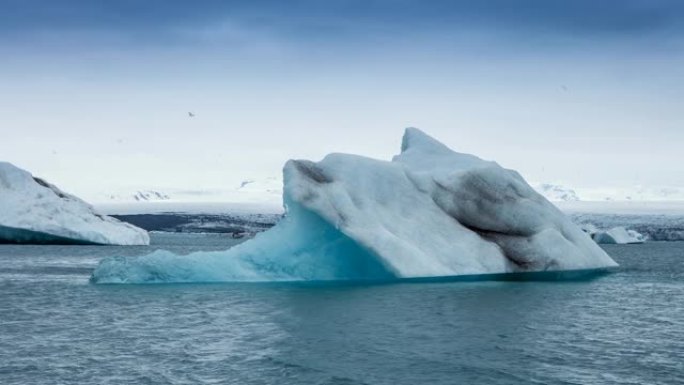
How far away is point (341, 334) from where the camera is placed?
1656cm

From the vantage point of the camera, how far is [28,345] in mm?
15117

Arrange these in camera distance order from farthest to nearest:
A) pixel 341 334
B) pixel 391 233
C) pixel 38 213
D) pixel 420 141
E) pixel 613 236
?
pixel 613 236 → pixel 38 213 → pixel 420 141 → pixel 391 233 → pixel 341 334

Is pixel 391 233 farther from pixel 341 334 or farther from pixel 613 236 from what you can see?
pixel 613 236

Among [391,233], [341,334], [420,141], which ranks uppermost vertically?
[420,141]

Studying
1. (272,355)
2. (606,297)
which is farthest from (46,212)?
(272,355)

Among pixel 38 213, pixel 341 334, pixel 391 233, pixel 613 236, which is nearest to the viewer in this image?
pixel 341 334

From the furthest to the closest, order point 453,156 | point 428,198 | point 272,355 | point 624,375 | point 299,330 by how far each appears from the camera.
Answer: point 453,156, point 428,198, point 299,330, point 272,355, point 624,375

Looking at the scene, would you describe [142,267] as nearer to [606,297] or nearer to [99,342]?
[99,342]

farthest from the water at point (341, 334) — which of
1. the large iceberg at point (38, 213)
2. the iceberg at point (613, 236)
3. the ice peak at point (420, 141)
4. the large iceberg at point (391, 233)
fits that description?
the iceberg at point (613, 236)

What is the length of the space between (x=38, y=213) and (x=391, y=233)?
1568 inches

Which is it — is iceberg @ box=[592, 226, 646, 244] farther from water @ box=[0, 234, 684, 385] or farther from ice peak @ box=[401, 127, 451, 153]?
water @ box=[0, 234, 684, 385]

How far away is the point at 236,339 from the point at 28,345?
3581 mm

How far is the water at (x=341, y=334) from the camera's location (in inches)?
503

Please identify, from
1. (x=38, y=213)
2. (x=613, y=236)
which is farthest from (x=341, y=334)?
(x=613, y=236)
